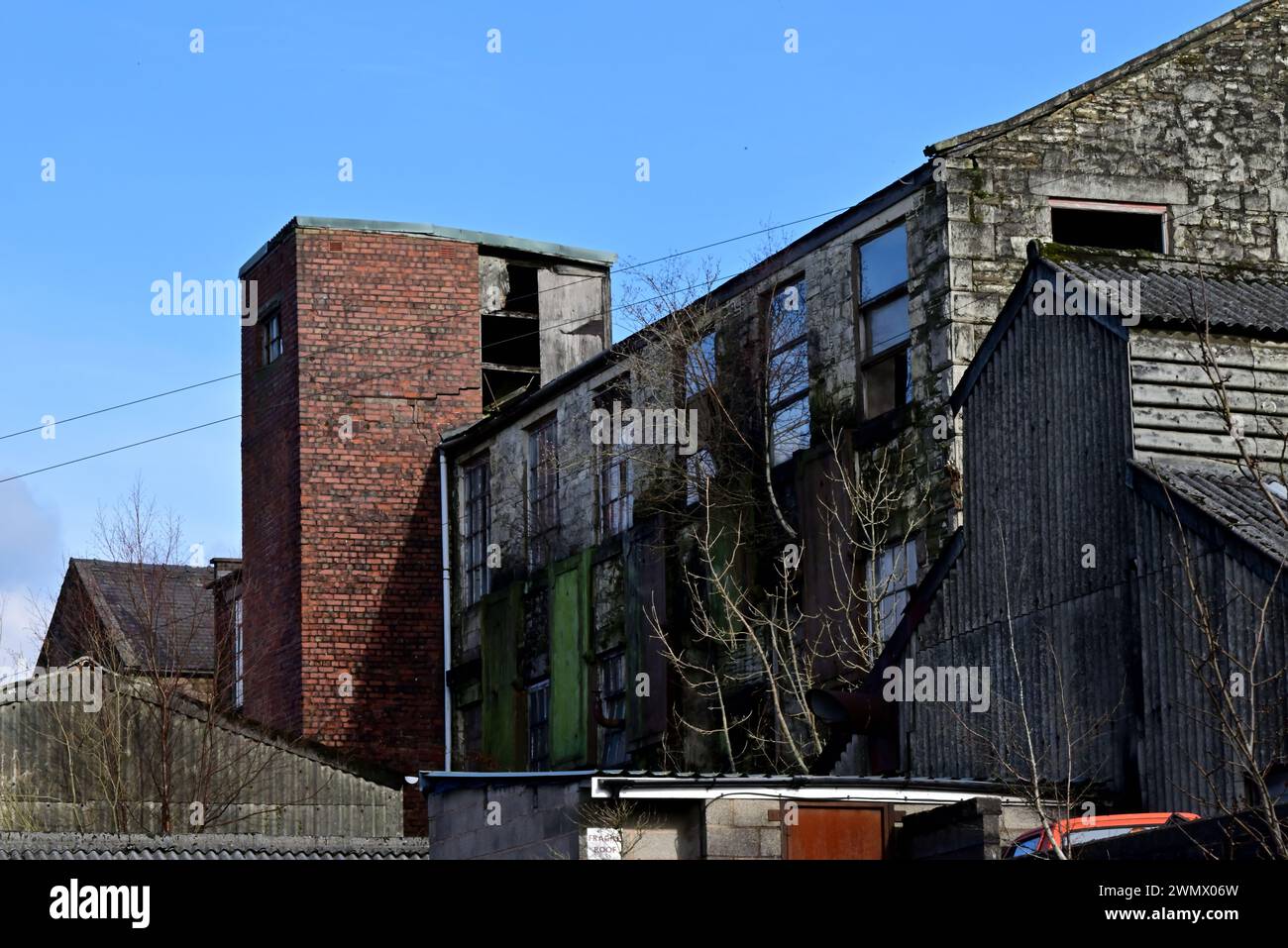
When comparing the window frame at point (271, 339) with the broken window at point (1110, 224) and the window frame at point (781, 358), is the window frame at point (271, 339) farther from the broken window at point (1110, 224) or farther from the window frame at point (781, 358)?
the broken window at point (1110, 224)

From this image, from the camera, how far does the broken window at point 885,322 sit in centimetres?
2134

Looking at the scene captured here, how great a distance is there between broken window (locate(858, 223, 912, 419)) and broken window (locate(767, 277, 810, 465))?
1.10 metres

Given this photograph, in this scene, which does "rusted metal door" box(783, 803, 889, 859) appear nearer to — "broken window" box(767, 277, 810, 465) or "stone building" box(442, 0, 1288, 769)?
"stone building" box(442, 0, 1288, 769)

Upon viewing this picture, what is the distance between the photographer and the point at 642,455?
83.3ft

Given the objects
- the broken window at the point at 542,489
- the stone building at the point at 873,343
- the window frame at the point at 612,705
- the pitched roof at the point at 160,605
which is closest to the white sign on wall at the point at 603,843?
the stone building at the point at 873,343

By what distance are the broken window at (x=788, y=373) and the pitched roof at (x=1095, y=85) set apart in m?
2.75

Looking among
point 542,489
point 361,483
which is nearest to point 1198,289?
point 542,489

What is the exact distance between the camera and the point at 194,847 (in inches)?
897

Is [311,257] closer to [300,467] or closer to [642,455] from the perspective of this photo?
[300,467]

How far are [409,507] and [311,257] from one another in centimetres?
416

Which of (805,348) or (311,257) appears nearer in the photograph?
(805,348)

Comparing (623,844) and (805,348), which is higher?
(805,348)

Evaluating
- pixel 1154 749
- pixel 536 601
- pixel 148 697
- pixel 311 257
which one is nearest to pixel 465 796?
pixel 1154 749

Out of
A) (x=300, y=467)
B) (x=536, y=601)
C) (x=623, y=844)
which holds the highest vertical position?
(x=300, y=467)
